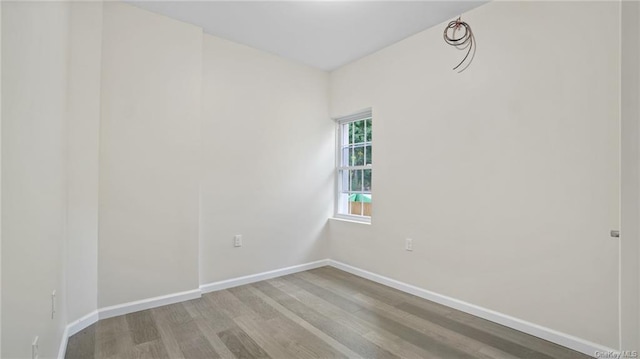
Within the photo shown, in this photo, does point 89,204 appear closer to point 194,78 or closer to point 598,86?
point 194,78

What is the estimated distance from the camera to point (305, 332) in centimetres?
221

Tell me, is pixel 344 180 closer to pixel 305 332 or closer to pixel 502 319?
pixel 305 332

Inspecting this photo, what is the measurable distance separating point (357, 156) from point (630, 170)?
3207 millimetres

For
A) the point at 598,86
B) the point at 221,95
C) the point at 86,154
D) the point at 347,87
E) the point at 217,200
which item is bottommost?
the point at 217,200

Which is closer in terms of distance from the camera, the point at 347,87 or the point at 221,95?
the point at 221,95

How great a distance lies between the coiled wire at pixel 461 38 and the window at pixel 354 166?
114cm

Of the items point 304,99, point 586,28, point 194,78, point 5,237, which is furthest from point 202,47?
point 586,28

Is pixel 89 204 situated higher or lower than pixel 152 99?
lower

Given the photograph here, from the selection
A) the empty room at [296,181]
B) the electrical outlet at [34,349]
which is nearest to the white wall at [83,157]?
the empty room at [296,181]

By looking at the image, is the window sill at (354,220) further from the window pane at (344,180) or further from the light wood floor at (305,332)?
the light wood floor at (305,332)

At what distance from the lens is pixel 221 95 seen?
10.1 ft

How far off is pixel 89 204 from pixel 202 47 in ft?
5.60

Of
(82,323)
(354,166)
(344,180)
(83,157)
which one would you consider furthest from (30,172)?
(344,180)

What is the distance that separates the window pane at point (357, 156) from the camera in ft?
12.3
